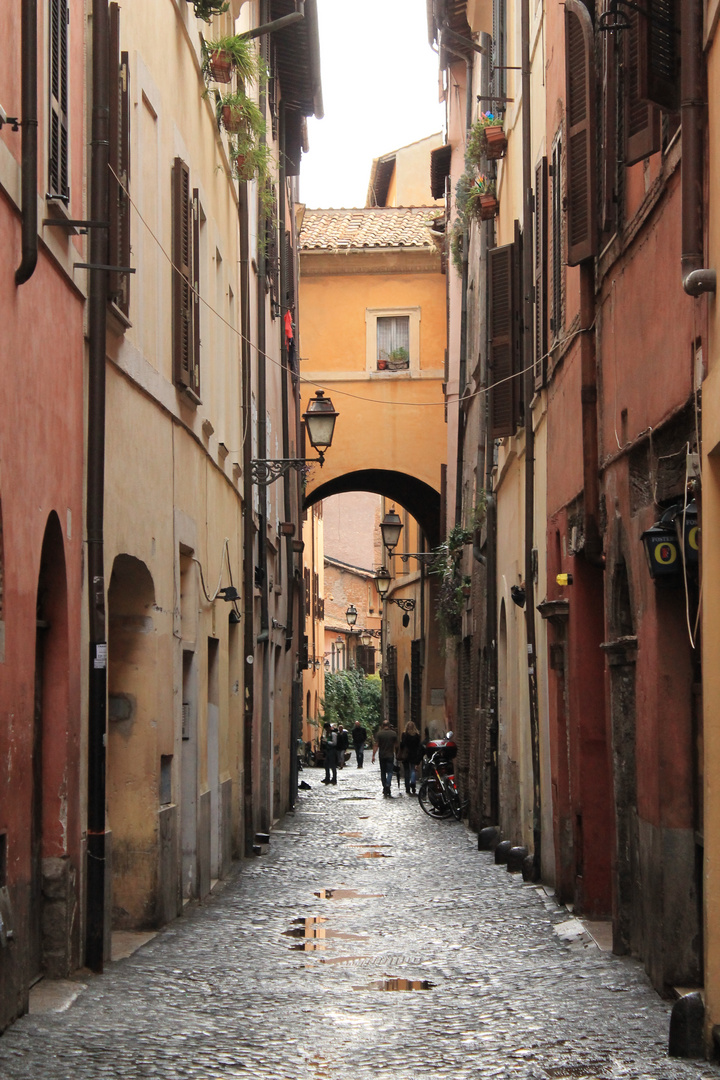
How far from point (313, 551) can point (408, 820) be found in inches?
1052

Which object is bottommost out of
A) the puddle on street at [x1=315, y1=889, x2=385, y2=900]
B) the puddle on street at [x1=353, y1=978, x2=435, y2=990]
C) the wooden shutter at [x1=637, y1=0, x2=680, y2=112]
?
the puddle on street at [x1=315, y1=889, x2=385, y2=900]

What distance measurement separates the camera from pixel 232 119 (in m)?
15.3

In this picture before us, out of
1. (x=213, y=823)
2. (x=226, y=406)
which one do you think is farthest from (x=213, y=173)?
(x=213, y=823)

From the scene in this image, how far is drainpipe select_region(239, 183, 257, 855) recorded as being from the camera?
57.4 feet

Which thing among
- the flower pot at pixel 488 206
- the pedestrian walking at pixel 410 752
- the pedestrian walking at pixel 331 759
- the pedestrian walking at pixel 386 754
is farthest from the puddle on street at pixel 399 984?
the pedestrian walking at pixel 331 759

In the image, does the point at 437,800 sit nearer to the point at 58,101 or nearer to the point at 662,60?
the point at 58,101

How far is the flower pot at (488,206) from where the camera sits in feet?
59.8

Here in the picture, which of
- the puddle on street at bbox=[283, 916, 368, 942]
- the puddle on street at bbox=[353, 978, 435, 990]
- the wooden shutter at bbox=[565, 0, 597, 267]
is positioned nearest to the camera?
the puddle on street at bbox=[353, 978, 435, 990]

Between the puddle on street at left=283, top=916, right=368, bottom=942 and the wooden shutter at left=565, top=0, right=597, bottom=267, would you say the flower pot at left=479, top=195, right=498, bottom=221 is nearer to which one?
the wooden shutter at left=565, top=0, right=597, bottom=267

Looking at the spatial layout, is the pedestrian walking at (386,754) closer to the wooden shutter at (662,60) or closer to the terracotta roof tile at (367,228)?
the terracotta roof tile at (367,228)

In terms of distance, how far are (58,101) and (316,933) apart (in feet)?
20.1

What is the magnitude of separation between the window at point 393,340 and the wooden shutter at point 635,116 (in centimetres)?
2287

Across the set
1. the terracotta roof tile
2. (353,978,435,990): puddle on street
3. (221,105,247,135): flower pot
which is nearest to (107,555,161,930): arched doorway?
(353,978,435,990): puddle on street

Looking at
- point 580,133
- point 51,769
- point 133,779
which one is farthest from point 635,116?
point 133,779
